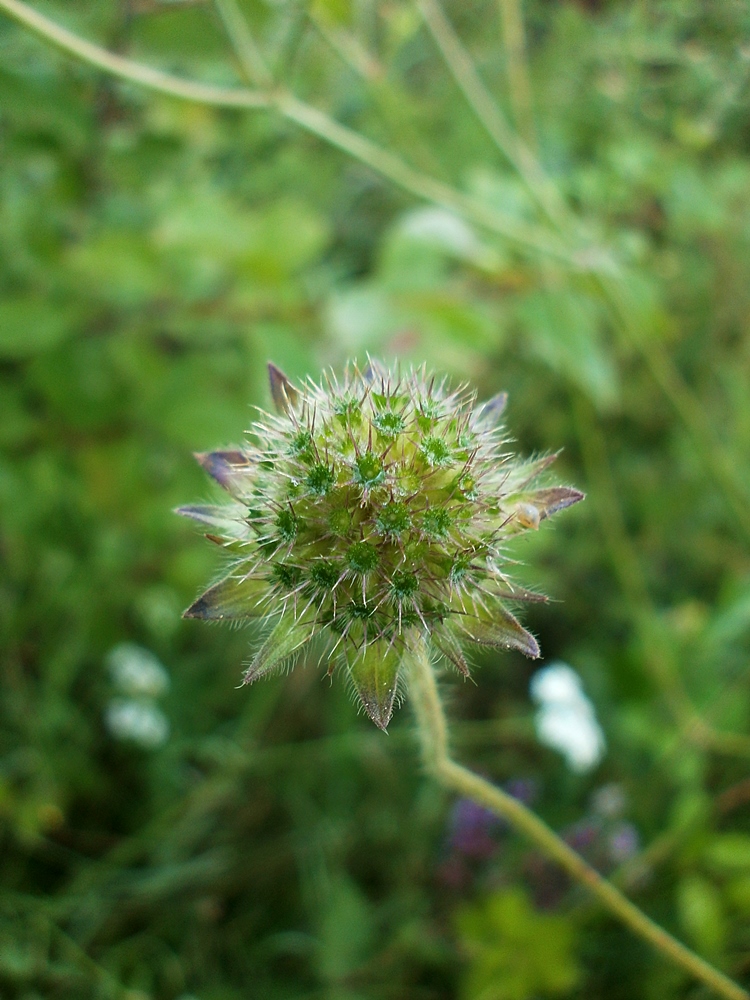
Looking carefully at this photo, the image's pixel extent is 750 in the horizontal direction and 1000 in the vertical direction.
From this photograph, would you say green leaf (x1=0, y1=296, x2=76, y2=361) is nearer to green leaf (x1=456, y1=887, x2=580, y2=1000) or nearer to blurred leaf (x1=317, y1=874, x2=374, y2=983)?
blurred leaf (x1=317, y1=874, x2=374, y2=983)

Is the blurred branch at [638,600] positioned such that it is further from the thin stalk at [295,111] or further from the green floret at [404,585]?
the green floret at [404,585]

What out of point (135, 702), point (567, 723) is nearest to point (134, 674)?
point (135, 702)

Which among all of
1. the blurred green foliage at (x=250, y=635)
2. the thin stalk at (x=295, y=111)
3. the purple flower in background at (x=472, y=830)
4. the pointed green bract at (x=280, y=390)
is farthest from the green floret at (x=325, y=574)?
the purple flower in background at (x=472, y=830)

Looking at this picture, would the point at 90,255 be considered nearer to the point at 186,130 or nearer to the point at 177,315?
the point at 177,315

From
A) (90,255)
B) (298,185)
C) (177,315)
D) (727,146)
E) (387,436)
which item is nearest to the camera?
(387,436)

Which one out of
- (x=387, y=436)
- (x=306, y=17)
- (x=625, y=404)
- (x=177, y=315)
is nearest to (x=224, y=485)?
(x=387, y=436)

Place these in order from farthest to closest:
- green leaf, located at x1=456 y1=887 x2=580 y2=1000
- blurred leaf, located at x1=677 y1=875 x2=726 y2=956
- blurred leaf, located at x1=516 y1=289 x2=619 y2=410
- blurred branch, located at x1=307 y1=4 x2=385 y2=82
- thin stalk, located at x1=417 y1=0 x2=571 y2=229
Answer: blurred leaf, located at x1=516 y1=289 x2=619 y2=410 → thin stalk, located at x1=417 y1=0 x2=571 y2=229 → blurred branch, located at x1=307 y1=4 x2=385 y2=82 → green leaf, located at x1=456 y1=887 x2=580 y2=1000 → blurred leaf, located at x1=677 y1=875 x2=726 y2=956

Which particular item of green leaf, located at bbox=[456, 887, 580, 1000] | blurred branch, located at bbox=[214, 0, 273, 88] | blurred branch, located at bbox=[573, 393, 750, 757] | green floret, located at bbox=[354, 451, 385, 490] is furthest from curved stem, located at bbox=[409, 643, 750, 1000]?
blurred branch, located at bbox=[214, 0, 273, 88]

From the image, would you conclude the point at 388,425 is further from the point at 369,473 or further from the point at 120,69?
the point at 120,69
